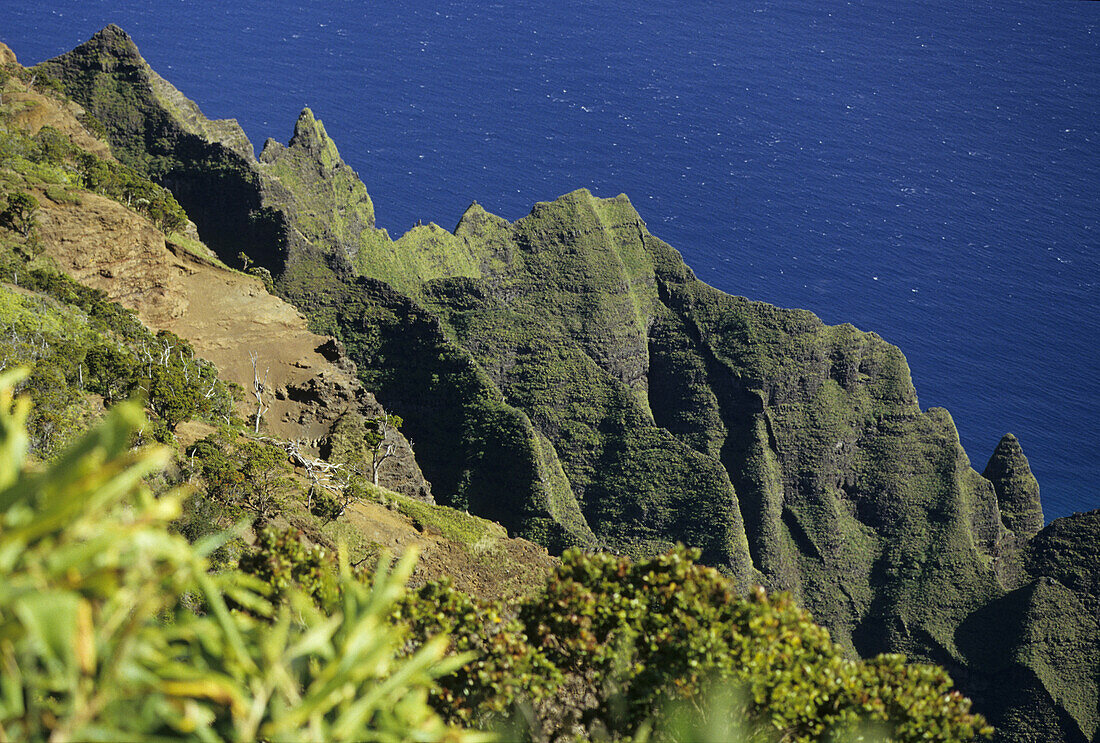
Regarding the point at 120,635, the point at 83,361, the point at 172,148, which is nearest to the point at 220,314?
the point at 83,361

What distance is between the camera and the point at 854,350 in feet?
334

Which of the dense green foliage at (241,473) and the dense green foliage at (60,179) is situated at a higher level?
the dense green foliage at (60,179)

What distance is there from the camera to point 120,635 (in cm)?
638

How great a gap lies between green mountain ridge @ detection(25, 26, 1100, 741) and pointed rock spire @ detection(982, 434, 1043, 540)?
0.25 metres

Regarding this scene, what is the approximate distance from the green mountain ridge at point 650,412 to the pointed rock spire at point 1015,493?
0.25m

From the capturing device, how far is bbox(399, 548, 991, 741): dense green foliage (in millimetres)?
15125

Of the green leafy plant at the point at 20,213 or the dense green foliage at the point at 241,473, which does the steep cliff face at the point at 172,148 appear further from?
the dense green foliage at the point at 241,473

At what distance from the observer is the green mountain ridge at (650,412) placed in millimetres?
73375

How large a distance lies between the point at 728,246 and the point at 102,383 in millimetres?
149140

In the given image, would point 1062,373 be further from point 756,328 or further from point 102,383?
point 102,383

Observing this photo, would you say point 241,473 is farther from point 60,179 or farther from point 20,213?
point 60,179

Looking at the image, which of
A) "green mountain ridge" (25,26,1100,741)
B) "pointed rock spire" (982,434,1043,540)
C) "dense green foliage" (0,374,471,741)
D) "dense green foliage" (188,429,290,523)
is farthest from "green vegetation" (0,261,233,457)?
"pointed rock spire" (982,434,1043,540)

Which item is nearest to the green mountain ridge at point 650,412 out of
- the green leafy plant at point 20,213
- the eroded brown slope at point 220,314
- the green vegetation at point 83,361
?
the eroded brown slope at point 220,314

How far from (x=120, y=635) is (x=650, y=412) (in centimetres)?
A: 9169
